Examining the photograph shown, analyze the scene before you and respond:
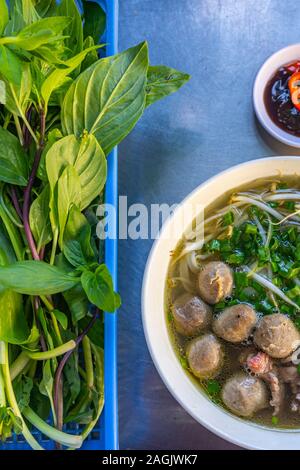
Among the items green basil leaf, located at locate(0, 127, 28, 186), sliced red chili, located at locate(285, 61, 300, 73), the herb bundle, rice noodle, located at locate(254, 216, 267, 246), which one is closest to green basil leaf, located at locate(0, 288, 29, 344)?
the herb bundle

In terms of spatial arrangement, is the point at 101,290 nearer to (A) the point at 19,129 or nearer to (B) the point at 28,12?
(A) the point at 19,129

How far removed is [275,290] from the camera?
1160mm

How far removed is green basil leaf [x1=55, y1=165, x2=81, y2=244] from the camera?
0.96 m

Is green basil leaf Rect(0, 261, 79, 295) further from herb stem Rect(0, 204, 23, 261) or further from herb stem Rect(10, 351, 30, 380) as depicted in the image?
herb stem Rect(10, 351, 30, 380)

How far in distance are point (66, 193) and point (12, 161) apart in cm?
14

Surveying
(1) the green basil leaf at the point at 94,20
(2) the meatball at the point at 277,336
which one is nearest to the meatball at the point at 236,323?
(2) the meatball at the point at 277,336

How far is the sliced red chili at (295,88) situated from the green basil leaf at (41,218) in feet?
2.20

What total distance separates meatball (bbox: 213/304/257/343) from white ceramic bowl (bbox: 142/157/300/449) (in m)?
0.12

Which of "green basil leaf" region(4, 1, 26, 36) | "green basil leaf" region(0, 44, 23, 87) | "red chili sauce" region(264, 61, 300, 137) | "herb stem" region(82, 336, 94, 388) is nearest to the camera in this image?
"green basil leaf" region(0, 44, 23, 87)

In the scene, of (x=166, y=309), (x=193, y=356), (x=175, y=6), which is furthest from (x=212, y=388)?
(x=175, y=6)

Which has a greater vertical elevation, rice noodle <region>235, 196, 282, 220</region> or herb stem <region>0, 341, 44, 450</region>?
rice noodle <region>235, 196, 282, 220</region>

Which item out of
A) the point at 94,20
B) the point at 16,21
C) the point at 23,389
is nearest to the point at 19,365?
the point at 23,389

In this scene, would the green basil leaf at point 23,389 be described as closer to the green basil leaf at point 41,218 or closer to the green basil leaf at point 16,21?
the green basil leaf at point 41,218

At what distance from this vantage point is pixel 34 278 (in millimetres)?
906
